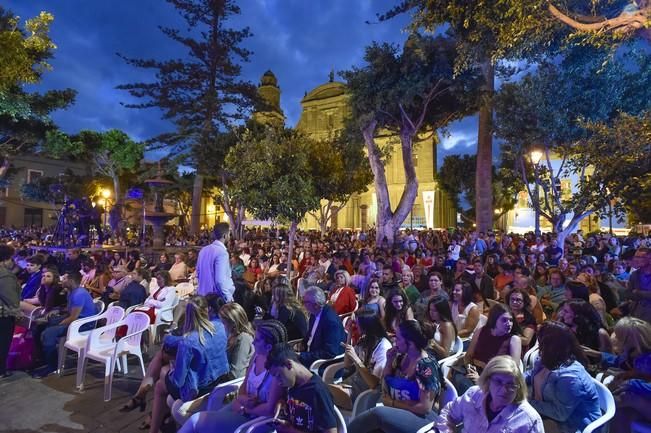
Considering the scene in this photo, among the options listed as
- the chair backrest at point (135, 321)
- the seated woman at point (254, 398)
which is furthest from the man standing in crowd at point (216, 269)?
the seated woman at point (254, 398)

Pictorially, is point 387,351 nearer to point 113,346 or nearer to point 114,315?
point 113,346

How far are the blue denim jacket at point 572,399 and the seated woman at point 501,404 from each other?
0.61m

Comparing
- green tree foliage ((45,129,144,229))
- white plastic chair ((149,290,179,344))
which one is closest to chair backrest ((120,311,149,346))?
white plastic chair ((149,290,179,344))

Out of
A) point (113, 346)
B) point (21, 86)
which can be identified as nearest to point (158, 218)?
point (21, 86)

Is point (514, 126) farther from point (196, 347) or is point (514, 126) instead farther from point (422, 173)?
point (422, 173)

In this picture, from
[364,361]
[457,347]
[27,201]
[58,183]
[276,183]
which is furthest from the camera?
[27,201]

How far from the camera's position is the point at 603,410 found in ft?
8.95

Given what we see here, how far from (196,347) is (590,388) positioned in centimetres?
292

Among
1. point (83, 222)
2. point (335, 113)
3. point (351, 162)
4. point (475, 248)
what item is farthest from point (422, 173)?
point (83, 222)

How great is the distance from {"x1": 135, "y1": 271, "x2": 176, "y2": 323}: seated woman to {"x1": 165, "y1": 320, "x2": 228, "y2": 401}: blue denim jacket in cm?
299

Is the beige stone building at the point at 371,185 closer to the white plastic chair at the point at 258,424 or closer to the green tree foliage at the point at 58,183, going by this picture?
the green tree foliage at the point at 58,183

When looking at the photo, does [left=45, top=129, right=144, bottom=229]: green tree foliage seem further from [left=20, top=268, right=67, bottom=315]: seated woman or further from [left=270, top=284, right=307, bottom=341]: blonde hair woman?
[left=270, top=284, right=307, bottom=341]: blonde hair woman

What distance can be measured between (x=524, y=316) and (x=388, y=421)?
95.1 inches

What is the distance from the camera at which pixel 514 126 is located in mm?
14328
